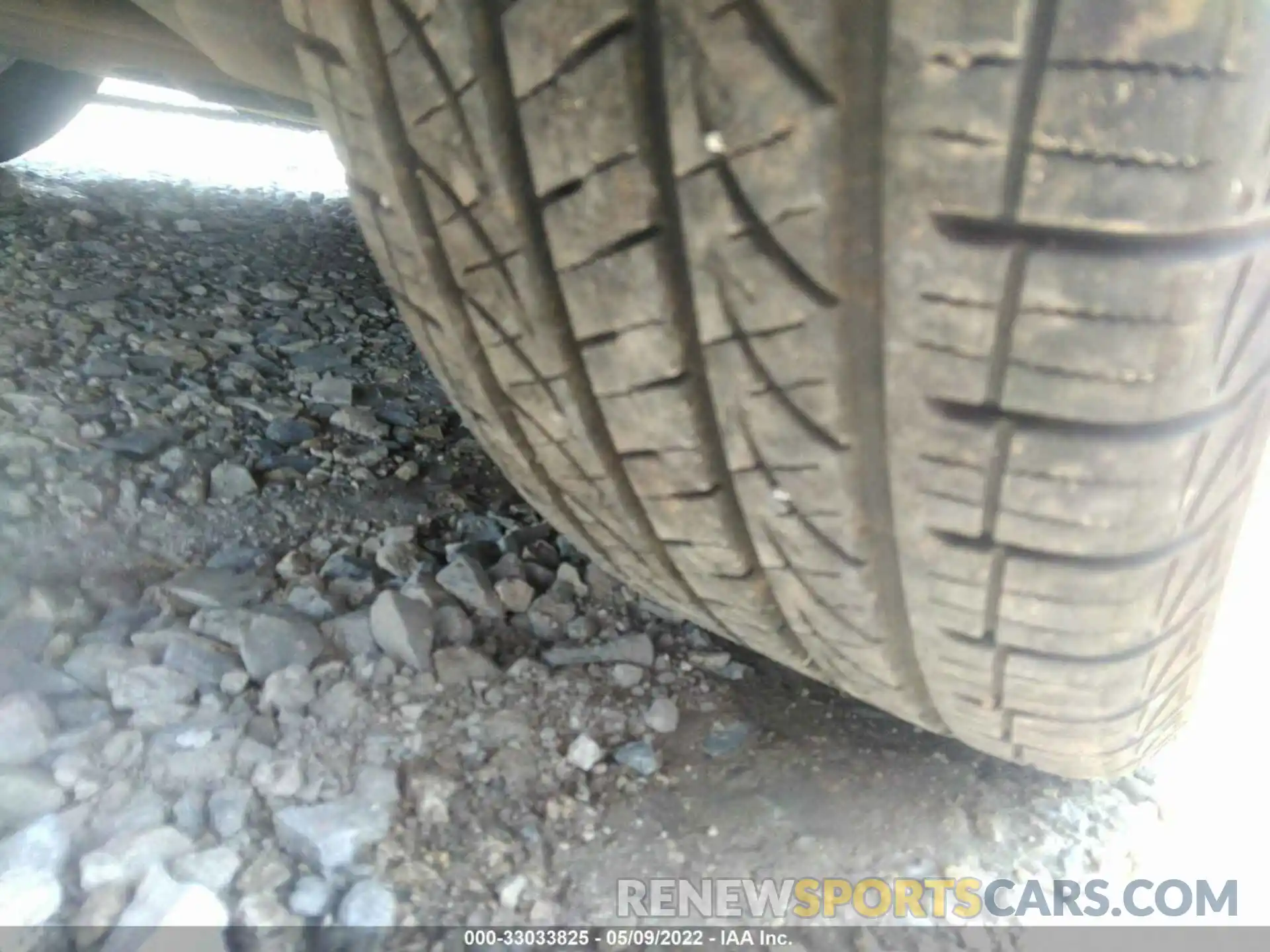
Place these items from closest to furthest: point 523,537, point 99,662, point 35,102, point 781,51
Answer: point 781,51 < point 99,662 < point 523,537 < point 35,102

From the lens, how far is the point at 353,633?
925 mm

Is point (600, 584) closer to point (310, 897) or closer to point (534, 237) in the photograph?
point (310, 897)

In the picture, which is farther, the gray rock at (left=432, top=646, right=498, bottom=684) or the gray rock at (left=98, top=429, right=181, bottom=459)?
the gray rock at (left=98, top=429, right=181, bottom=459)

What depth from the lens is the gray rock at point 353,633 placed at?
0.92 m

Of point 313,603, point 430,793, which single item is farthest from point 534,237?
point 313,603

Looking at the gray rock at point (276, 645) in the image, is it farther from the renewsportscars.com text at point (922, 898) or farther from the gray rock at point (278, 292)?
the gray rock at point (278, 292)

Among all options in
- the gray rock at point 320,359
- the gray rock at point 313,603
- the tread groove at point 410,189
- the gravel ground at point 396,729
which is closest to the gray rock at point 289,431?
the gravel ground at point 396,729

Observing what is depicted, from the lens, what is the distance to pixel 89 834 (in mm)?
706

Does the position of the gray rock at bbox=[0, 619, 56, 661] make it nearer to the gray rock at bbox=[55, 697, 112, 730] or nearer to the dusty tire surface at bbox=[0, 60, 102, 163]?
the gray rock at bbox=[55, 697, 112, 730]

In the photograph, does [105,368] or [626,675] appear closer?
[626,675]

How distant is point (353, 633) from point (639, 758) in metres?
0.28

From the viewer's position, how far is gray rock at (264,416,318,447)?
1250 mm

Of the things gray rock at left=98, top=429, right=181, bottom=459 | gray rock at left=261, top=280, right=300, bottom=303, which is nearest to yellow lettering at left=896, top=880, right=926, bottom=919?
gray rock at left=98, top=429, right=181, bottom=459

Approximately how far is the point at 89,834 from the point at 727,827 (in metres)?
0.44
